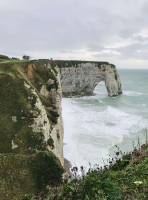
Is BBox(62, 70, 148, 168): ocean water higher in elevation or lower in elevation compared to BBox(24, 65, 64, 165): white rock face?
lower

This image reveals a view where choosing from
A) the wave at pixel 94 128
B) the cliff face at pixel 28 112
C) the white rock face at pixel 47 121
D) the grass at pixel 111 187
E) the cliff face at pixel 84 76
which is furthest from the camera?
the cliff face at pixel 84 76

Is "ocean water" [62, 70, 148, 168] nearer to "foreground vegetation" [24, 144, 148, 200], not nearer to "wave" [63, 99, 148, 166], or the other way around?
"wave" [63, 99, 148, 166]

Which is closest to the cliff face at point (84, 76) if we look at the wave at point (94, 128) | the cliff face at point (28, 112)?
the wave at point (94, 128)

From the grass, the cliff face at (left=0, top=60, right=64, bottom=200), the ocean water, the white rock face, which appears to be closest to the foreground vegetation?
the grass

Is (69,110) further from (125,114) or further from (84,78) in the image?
(84,78)

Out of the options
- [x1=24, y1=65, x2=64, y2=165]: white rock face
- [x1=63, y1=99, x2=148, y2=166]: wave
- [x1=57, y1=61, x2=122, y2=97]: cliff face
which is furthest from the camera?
[x1=57, y1=61, x2=122, y2=97]: cliff face

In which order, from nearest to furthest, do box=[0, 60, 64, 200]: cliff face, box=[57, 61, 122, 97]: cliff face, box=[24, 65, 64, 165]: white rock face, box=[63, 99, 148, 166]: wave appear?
box=[0, 60, 64, 200]: cliff face
box=[24, 65, 64, 165]: white rock face
box=[63, 99, 148, 166]: wave
box=[57, 61, 122, 97]: cliff face

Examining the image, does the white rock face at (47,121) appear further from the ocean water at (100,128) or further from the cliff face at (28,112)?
the ocean water at (100,128)
